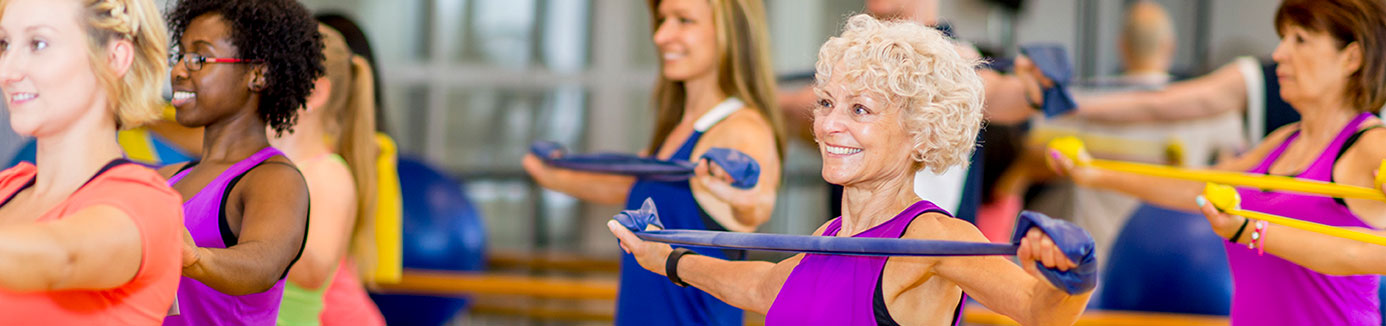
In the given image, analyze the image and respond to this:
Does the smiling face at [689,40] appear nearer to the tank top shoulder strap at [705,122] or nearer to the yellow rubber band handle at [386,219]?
the tank top shoulder strap at [705,122]

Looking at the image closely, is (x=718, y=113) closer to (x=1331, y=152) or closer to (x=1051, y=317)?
(x=1331, y=152)

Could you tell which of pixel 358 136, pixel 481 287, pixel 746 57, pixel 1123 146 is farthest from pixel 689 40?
pixel 1123 146

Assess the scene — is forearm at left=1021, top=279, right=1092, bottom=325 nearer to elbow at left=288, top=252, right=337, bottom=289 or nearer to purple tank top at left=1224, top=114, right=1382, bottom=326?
purple tank top at left=1224, top=114, right=1382, bottom=326

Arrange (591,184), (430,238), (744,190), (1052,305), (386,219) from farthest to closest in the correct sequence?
(430,238), (386,219), (591,184), (744,190), (1052,305)

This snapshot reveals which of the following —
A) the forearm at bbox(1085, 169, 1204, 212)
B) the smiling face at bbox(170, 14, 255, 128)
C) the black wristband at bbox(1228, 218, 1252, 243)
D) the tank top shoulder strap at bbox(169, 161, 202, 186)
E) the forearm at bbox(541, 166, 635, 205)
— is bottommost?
the forearm at bbox(541, 166, 635, 205)

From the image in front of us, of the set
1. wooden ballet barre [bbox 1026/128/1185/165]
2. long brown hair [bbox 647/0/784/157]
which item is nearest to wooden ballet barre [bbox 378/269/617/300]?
long brown hair [bbox 647/0/784/157]

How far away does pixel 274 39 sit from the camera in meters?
2.24

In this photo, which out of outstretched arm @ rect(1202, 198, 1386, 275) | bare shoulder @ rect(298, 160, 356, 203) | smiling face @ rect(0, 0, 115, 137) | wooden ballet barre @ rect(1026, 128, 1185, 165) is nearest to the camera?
smiling face @ rect(0, 0, 115, 137)

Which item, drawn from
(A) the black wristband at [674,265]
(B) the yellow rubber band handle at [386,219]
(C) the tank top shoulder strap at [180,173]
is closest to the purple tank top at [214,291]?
(C) the tank top shoulder strap at [180,173]

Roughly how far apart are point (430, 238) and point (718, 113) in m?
2.66

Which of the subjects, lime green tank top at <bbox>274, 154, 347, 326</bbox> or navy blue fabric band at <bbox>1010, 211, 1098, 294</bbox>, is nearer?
navy blue fabric band at <bbox>1010, 211, 1098, 294</bbox>

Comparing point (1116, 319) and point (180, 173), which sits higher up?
point (180, 173)

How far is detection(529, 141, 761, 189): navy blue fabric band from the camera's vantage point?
103 inches

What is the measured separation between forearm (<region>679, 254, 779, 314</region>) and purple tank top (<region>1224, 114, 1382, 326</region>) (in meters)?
1.16
